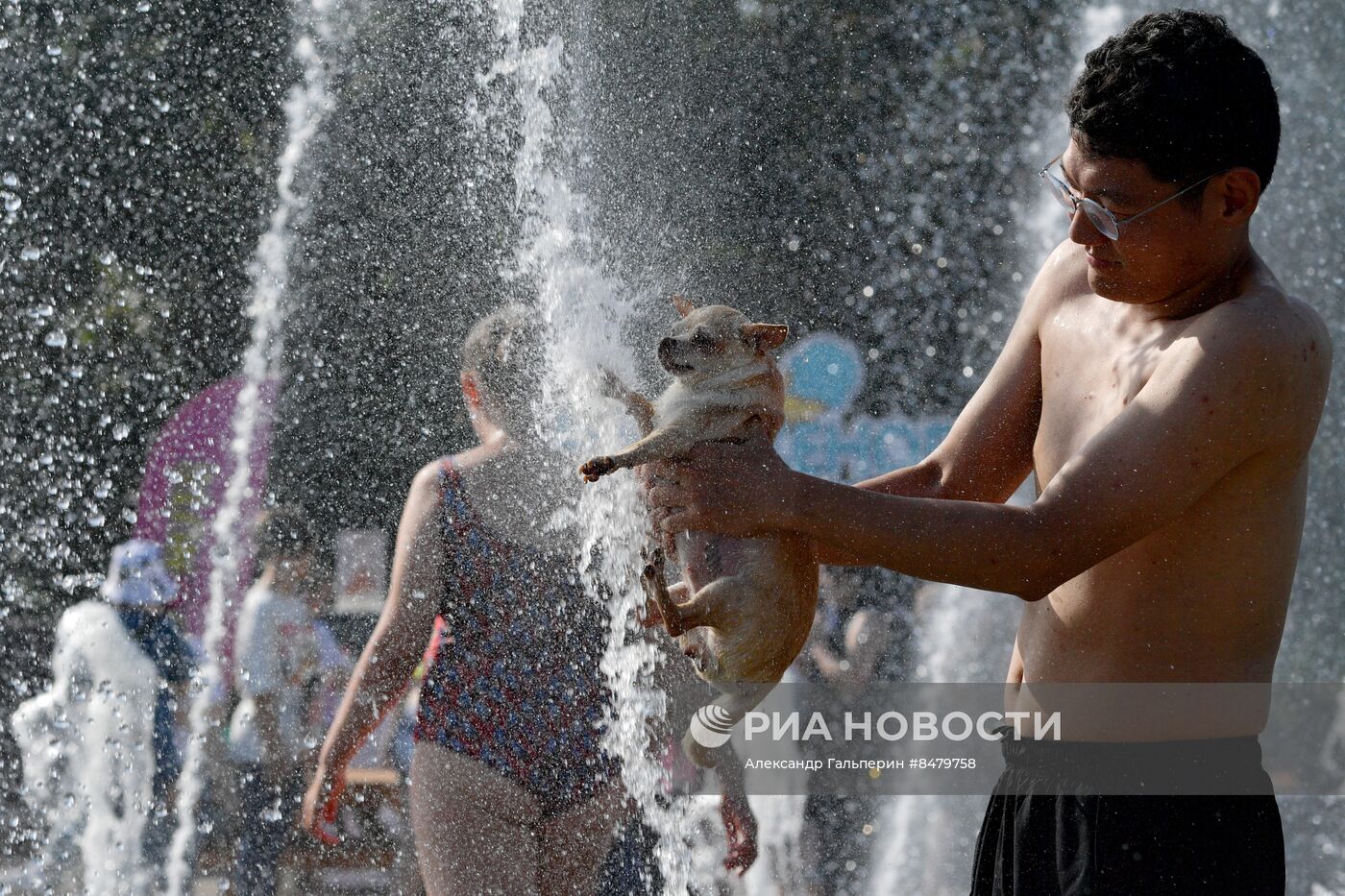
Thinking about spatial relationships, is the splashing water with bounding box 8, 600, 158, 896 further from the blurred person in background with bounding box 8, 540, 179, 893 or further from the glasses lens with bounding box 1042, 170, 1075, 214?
the glasses lens with bounding box 1042, 170, 1075, 214

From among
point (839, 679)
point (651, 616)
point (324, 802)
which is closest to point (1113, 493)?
point (651, 616)

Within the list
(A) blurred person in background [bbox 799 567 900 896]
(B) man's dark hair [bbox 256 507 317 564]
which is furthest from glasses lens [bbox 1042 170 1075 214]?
(B) man's dark hair [bbox 256 507 317 564]

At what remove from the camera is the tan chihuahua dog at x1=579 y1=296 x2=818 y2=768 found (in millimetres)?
1640

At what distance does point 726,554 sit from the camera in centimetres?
166

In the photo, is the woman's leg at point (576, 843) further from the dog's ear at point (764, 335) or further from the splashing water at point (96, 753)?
the splashing water at point (96, 753)

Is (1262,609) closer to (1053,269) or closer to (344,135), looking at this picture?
(1053,269)

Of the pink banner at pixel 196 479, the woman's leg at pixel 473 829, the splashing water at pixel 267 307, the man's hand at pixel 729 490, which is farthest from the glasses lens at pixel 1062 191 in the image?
the pink banner at pixel 196 479

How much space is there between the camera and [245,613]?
17.3 ft

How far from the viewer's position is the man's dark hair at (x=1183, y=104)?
1.62 meters

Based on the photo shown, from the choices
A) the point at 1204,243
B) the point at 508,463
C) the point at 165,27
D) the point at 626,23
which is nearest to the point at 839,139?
the point at 626,23

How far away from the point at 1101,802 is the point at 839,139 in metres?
5.60

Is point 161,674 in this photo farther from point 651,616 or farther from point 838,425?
point 651,616

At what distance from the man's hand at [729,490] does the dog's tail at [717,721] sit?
237 millimetres

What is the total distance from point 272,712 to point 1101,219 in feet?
13.8
